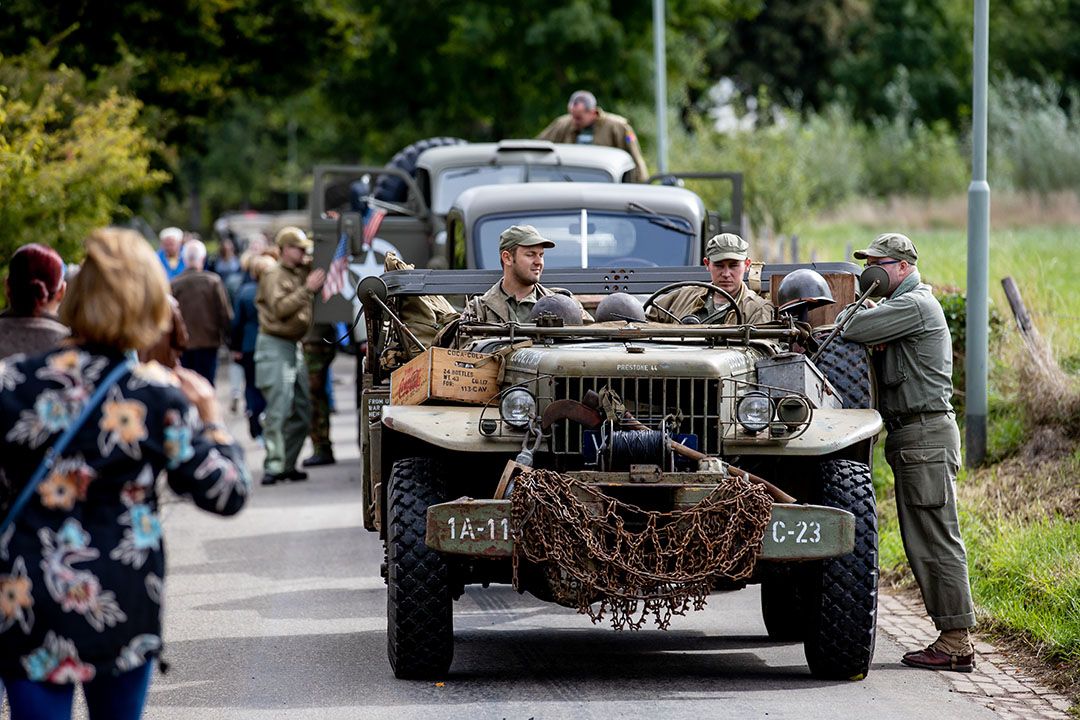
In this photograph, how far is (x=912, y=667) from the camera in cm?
853

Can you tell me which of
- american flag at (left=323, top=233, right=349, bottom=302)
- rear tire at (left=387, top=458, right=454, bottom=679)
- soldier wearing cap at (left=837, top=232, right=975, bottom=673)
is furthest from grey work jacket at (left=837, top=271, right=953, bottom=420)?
american flag at (left=323, top=233, right=349, bottom=302)

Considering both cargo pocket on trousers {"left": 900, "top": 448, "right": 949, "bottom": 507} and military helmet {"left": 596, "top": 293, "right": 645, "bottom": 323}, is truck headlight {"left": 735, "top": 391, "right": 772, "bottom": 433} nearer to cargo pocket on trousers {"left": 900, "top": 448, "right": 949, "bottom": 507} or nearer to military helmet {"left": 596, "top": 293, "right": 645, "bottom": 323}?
cargo pocket on trousers {"left": 900, "top": 448, "right": 949, "bottom": 507}

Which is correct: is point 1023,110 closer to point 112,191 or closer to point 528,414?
point 112,191

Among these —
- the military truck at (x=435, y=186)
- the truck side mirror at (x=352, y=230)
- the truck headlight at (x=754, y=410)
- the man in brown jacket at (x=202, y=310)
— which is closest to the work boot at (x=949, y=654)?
the truck headlight at (x=754, y=410)

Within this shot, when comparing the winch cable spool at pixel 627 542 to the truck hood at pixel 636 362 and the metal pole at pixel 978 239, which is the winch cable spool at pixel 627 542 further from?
the metal pole at pixel 978 239

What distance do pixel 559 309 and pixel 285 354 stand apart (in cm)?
732

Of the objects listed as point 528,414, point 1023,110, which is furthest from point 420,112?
point 528,414

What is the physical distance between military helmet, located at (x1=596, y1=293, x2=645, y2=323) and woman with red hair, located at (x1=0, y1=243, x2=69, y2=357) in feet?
9.26

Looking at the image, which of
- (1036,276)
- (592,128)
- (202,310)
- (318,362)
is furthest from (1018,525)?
(202,310)

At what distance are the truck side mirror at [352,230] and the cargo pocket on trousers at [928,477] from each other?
6.51 m

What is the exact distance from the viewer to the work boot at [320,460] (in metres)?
16.7

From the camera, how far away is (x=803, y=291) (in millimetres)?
9391

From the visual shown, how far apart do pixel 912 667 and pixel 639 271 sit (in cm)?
271

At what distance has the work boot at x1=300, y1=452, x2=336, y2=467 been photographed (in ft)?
54.9
